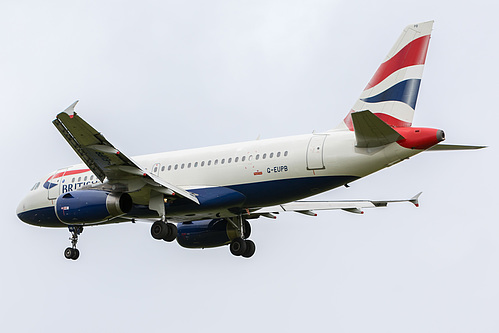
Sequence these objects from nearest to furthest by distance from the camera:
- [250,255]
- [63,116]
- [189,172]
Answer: [63,116], [189,172], [250,255]

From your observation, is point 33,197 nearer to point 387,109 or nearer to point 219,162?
point 219,162

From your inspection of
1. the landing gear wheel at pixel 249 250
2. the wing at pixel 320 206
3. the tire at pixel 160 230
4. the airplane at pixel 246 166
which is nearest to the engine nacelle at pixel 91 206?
the airplane at pixel 246 166

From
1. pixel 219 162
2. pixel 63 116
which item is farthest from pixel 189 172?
pixel 63 116

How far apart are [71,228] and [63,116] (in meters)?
7.90

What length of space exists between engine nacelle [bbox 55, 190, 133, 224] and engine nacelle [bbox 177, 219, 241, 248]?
16.6 feet

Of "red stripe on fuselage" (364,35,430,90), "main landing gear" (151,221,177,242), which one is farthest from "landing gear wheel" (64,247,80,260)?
"red stripe on fuselage" (364,35,430,90)

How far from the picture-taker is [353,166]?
28.5m

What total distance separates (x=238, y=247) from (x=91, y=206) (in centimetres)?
634

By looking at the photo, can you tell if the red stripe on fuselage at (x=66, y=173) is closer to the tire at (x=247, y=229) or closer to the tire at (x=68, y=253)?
the tire at (x=68, y=253)

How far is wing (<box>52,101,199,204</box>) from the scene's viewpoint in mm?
28703

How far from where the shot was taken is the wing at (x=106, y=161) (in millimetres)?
28703

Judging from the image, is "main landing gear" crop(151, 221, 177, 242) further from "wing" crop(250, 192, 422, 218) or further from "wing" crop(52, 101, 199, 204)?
"wing" crop(250, 192, 422, 218)

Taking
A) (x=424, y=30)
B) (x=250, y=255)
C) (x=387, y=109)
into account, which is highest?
(x=424, y=30)

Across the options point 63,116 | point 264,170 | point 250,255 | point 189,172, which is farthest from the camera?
point 250,255
